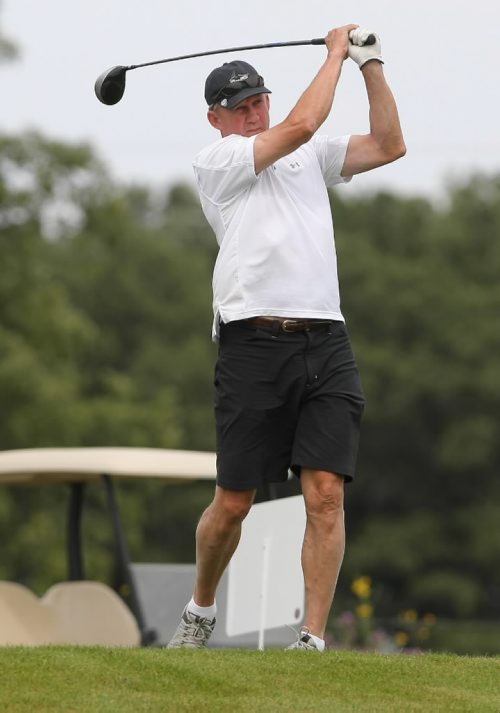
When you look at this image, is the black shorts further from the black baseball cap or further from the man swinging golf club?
the black baseball cap

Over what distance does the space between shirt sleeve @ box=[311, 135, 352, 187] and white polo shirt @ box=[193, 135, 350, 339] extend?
0.13 metres

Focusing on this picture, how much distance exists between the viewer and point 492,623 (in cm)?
4047

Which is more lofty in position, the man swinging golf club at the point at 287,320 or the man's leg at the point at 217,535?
the man swinging golf club at the point at 287,320

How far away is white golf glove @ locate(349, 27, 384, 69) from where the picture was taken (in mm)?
6555

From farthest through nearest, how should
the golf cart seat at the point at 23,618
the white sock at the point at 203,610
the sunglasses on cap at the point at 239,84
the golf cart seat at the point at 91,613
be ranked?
the golf cart seat at the point at 91,613
the golf cart seat at the point at 23,618
the white sock at the point at 203,610
the sunglasses on cap at the point at 239,84

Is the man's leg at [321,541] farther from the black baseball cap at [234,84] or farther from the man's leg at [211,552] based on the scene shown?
the black baseball cap at [234,84]

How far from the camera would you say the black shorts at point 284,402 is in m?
6.57

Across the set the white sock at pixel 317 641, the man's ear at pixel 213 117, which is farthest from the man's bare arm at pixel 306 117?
the white sock at pixel 317 641

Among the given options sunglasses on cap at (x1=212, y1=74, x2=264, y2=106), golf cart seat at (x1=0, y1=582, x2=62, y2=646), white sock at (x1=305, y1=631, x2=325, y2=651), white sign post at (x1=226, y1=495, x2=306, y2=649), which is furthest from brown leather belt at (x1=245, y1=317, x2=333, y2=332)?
golf cart seat at (x1=0, y1=582, x2=62, y2=646)

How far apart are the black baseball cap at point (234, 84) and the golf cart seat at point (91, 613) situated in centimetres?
569

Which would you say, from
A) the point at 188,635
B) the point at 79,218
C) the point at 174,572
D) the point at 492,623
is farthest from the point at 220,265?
the point at 492,623

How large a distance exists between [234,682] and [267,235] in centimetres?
167

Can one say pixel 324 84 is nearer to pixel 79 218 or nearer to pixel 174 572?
pixel 174 572

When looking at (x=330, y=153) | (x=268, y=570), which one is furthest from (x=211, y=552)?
(x=268, y=570)
